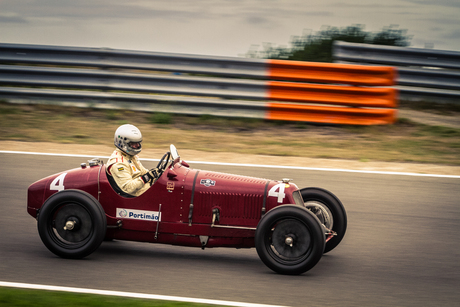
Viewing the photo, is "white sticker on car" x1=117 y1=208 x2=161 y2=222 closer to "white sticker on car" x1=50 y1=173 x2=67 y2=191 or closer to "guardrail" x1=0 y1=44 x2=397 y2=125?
"white sticker on car" x1=50 y1=173 x2=67 y2=191

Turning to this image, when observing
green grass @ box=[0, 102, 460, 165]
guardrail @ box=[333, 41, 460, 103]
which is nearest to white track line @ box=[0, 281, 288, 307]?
green grass @ box=[0, 102, 460, 165]

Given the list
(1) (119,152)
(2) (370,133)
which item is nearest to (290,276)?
(1) (119,152)

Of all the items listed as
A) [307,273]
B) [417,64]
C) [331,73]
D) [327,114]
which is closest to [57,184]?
[307,273]

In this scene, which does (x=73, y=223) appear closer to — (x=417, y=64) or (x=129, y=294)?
(x=129, y=294)

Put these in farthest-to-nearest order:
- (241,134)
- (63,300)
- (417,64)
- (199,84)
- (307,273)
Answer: (417,64) < (199,84) < (241,134) < (307,273) < (63,300)

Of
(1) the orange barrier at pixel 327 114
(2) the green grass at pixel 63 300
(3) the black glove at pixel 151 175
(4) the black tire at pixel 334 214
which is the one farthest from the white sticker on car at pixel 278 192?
(1) the orange barrier at pixel 327 114

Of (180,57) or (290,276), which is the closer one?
(290,276)

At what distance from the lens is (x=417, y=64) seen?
11.7 m

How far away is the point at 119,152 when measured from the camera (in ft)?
17.7

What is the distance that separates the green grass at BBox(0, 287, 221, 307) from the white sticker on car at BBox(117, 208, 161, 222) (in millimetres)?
1019

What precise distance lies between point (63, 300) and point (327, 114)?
7.70 m

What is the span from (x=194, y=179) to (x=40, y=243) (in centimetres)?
183

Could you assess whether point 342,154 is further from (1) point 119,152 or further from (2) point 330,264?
(1) point 119,152

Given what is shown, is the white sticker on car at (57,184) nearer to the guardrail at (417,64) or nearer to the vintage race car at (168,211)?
the vintage race car at (168,211)
